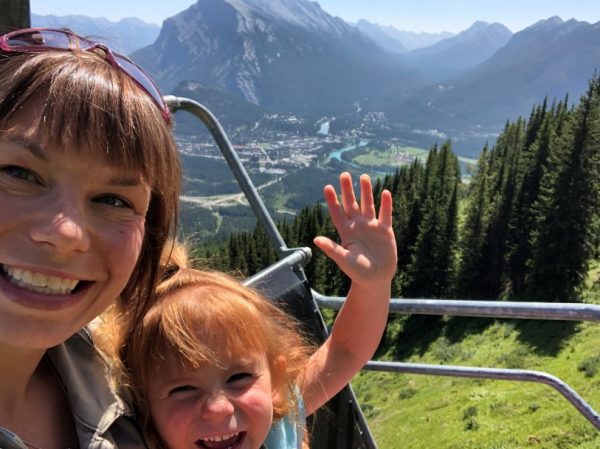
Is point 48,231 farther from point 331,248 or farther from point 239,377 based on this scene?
point 331,248

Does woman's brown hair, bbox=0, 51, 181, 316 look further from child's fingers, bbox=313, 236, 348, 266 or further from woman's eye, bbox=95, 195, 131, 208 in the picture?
child's fingers, bbox=313, 236, 348, 266

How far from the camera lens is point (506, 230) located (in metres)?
44.3

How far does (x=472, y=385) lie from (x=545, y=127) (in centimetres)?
3397

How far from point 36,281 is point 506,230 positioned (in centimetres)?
4653

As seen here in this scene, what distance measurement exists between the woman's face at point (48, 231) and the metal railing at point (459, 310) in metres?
1.08

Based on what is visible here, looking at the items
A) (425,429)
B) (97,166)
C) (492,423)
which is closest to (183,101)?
(97,166)

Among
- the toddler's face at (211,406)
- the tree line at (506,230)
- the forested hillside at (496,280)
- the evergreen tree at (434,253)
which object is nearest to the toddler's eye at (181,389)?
the toddler's face at (211,406)

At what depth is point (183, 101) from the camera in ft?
7.64

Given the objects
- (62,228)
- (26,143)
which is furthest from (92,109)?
(62,228)

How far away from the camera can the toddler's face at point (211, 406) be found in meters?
1.41

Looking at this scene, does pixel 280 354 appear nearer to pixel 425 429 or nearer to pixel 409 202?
pixel 425 429

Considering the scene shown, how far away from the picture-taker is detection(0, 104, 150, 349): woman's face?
3.27 ft

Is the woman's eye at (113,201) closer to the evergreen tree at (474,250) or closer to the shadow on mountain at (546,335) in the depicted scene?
the shadow on mountain at (546,335)

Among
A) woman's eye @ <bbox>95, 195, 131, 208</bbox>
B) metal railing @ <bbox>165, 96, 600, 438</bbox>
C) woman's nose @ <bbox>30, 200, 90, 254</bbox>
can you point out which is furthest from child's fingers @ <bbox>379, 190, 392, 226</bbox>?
woman's nose @ <bbox>30, 200, 90, 254</bbox>
